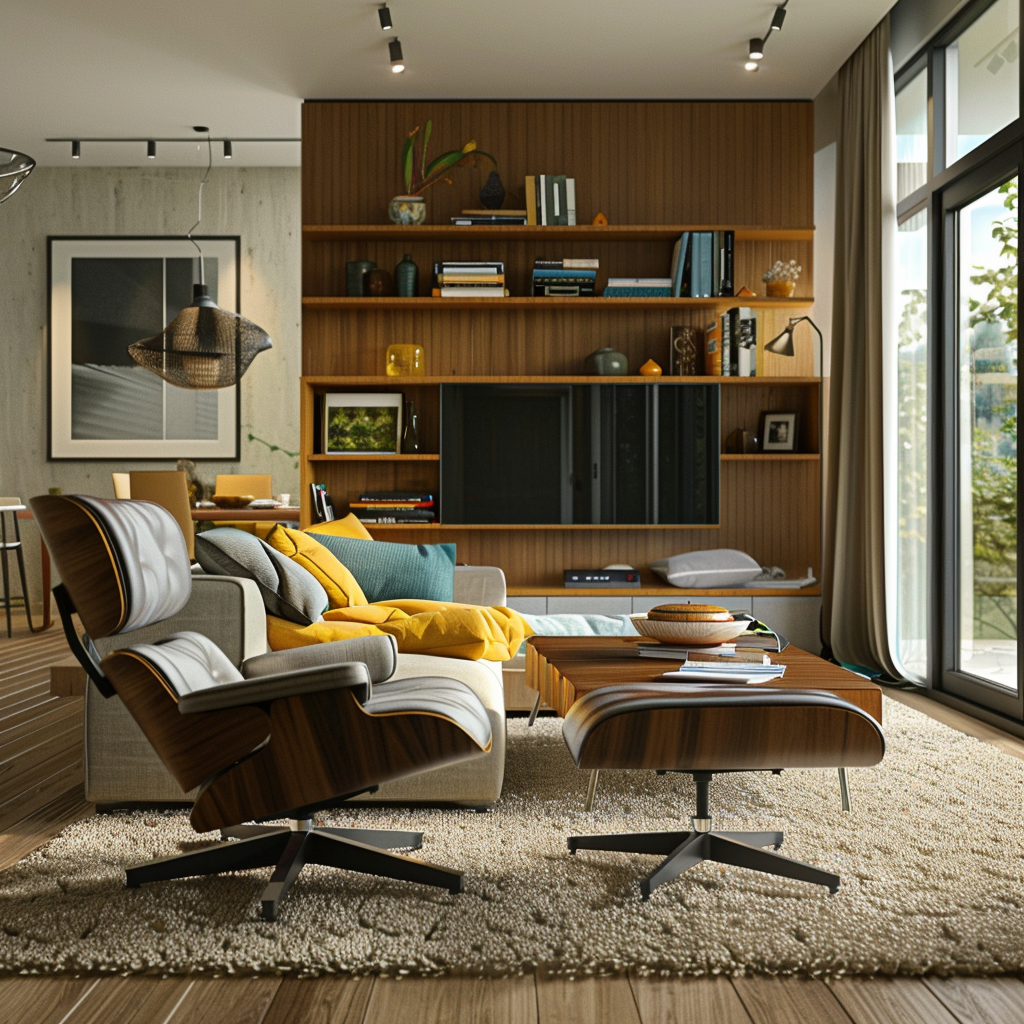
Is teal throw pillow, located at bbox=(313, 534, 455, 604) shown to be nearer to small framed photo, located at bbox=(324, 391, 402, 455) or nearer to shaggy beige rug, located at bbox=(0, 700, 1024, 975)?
shaggy beige rug, located at bbox=(0, 700, 1024, 975)

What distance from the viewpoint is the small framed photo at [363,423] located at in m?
5.27

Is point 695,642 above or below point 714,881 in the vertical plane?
above

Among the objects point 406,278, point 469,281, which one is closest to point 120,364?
point 406,278

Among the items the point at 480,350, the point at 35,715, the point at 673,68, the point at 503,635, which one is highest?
the point at 673,68

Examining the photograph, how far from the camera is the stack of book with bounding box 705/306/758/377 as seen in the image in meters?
5.09

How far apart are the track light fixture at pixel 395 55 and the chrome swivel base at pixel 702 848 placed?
3851 millimetres

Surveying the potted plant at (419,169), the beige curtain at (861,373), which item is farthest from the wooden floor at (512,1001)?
the potted plant at (419,169)

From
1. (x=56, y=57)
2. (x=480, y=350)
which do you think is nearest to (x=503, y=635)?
(x=480, y=350)

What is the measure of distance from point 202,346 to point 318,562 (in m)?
2.20

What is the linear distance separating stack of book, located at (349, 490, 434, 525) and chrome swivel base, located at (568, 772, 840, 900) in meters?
3.11

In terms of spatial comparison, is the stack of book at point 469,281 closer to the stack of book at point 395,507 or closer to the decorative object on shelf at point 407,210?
the decorative object on shelf at point 407,210

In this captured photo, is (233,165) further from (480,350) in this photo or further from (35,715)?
(35,715)

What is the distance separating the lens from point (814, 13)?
4.43m

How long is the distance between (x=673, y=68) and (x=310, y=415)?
2.58m
